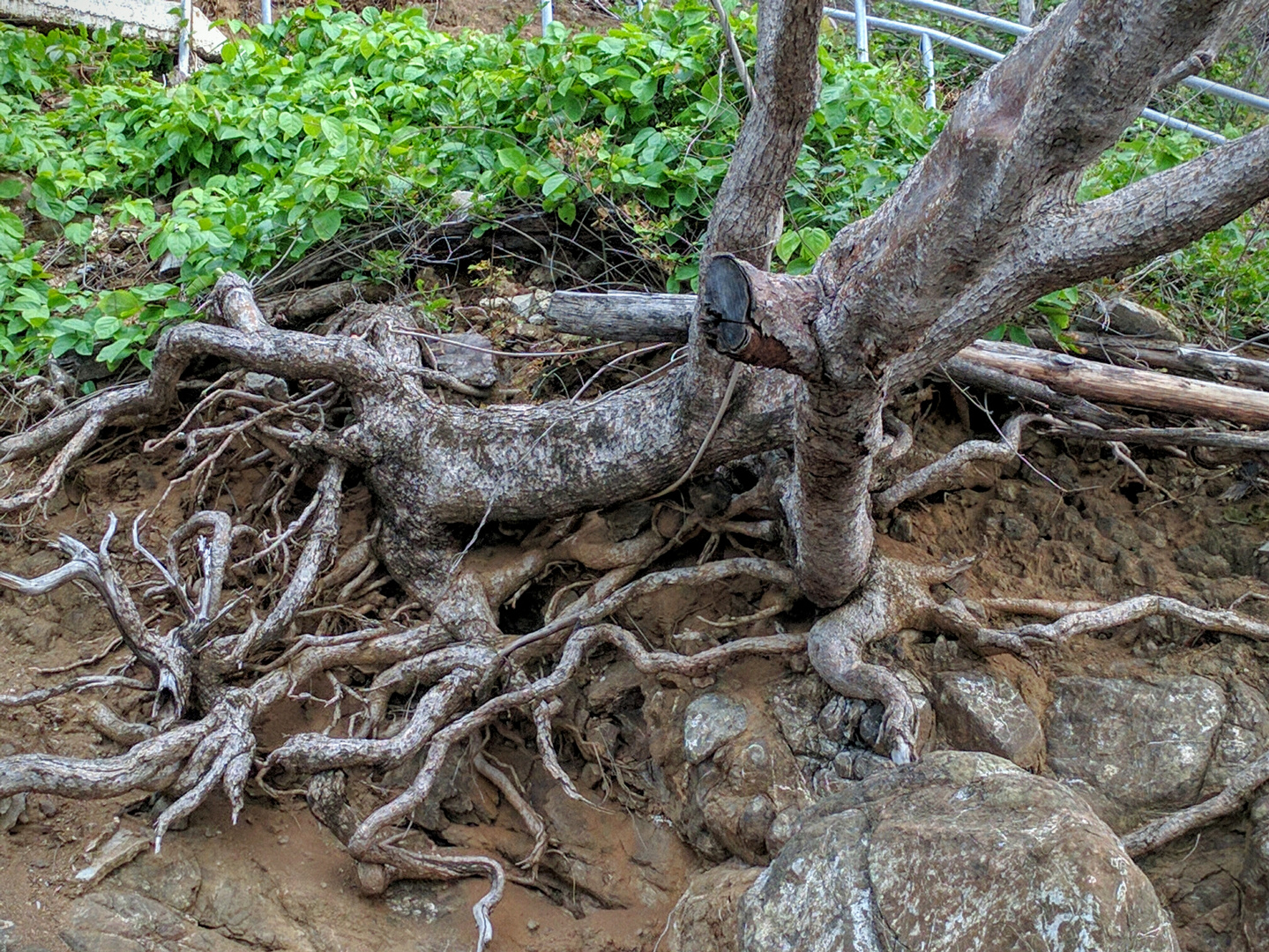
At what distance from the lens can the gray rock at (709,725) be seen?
3801mm

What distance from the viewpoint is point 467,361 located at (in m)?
4.77

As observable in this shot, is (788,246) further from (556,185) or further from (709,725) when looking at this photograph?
(709,725)

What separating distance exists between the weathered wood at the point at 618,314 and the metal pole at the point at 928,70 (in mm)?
2681

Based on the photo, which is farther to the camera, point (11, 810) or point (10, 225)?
point (10, 225)

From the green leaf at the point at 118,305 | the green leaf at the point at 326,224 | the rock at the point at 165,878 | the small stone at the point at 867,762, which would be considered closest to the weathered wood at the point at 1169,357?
the small stone at the point at 867,762

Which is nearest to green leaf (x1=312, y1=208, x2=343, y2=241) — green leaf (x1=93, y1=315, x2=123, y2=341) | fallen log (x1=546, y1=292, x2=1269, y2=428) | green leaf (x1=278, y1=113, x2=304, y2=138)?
green leaf (x1=278, y1=113, x2=304, y2=138)

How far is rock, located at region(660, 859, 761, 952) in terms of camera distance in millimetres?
3299

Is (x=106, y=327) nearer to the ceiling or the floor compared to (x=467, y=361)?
nearer to the floor

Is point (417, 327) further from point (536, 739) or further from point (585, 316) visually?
point (536, 739)

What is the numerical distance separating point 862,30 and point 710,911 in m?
5.08

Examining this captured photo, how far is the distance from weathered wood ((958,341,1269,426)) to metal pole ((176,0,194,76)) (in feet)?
18.7

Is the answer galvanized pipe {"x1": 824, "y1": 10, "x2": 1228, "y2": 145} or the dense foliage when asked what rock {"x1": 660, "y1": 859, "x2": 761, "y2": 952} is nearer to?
the dense foliage

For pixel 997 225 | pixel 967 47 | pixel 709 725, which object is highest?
pixel 997 225

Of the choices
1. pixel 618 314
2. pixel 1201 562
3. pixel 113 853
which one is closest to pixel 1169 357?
pixel 1201 562
